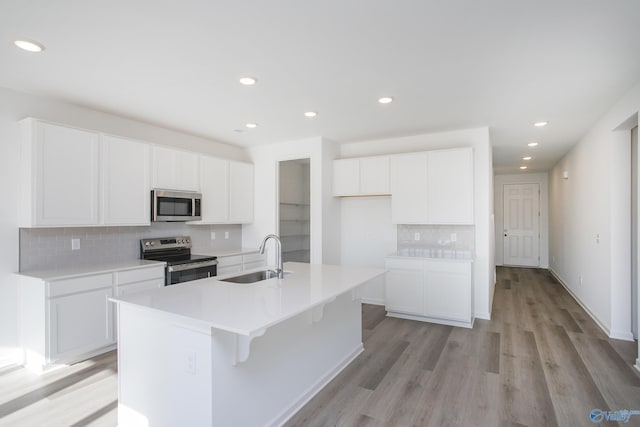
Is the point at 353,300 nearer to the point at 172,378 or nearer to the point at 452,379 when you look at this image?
the point at 452,379

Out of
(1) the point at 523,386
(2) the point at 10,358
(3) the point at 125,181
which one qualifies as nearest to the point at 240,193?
(3) the point at 125,181

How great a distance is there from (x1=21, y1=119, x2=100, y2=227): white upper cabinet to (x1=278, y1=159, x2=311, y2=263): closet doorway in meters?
2.56

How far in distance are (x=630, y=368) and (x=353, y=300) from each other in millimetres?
2425

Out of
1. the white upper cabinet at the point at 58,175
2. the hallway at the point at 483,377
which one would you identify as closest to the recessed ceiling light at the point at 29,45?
the white upper cabinet at the point at 58,175

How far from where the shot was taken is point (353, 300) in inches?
128

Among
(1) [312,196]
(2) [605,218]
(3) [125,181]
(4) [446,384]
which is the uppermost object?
(3) [125,181]

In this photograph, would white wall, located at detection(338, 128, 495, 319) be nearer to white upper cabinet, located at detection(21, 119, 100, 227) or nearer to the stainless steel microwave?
the stainless steel microwave

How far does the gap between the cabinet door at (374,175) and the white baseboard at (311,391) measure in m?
2.26

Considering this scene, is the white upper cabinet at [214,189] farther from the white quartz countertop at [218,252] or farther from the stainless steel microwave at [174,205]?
the white quartz countertop at [218,252]

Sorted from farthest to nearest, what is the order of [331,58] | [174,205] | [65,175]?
[174,205] → [65,175] → [331,58]

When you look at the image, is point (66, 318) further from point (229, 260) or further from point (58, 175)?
point (229, 260)

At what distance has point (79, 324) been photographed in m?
3.11

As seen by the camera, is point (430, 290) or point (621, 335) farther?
point (430, 290)

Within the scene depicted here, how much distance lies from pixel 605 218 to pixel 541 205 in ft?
17.0
